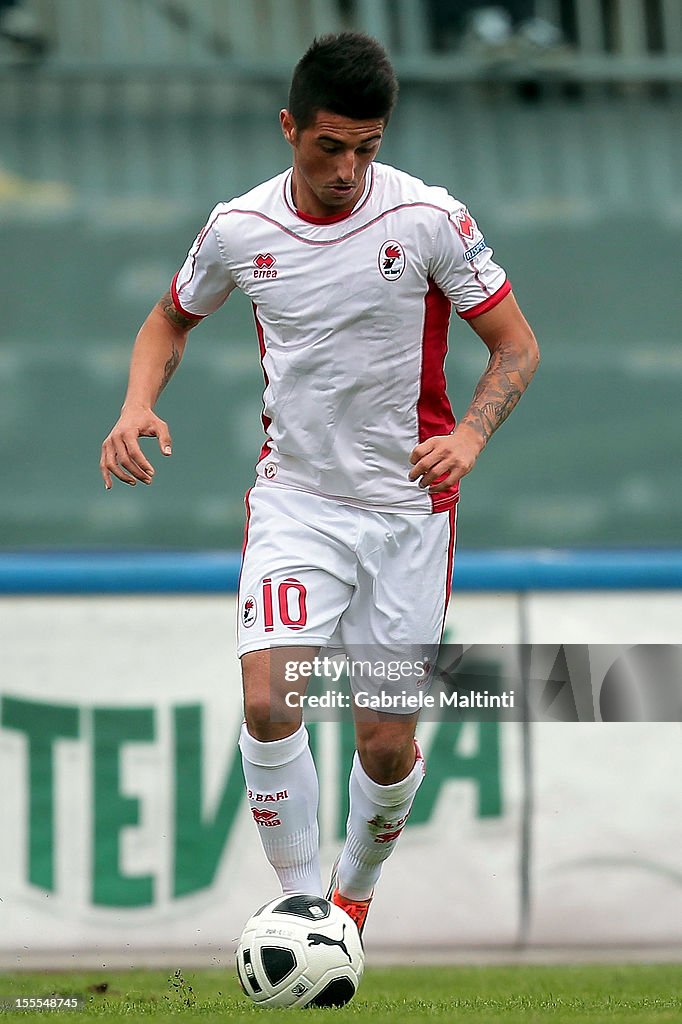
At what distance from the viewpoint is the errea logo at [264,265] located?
3.41 meters

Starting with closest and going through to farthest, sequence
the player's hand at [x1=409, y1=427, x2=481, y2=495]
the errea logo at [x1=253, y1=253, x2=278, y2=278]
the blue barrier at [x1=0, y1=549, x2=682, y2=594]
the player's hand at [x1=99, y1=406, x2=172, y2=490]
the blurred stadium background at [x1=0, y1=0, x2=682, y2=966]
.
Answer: the player's hand at [x1=409, y1=427, x2=481, y2=495] → the player's hand at [x1=99, y1=406, x2=172, y2=490] → the errea logo at [x1=253, y1=253, x2=278, y2=278] → the blue barrier at [x1=0, y1=549, x2=682, y2=594] → the blurred stadium background at [x1=0, y1=0, x2=682, y2=966]

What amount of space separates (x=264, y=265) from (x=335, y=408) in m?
0.35

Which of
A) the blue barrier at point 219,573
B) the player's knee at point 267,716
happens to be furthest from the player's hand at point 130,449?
the blue barrier at point 219,573

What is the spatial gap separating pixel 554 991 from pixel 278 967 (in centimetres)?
106

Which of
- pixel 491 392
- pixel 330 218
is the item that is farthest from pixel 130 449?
pixel 491 392

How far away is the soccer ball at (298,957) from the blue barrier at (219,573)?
1740 mm

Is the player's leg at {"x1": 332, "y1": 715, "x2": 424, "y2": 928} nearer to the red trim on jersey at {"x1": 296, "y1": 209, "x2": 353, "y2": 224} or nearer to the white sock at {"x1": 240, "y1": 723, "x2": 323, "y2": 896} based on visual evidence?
the white sock at {"x1": 240, "y1": 723, "x2": 323, "y2": 896}

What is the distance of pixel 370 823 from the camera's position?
3.68m

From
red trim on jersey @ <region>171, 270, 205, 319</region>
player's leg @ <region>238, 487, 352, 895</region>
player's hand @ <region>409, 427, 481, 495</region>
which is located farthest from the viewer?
red trim on jersey @ <region>171, 270, 205, 319</region>

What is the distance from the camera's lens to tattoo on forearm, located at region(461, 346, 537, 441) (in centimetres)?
333

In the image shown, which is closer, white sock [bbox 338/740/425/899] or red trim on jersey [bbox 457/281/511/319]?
red trim on jersey [bbox 457/281/511/319]

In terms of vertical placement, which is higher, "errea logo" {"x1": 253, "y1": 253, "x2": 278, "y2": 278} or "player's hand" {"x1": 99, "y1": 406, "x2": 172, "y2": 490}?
"errea logo" {"x1": 253, "y1": 253, "x2": 278, "y2": 278}

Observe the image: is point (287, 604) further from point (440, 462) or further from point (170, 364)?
point (170, 364)

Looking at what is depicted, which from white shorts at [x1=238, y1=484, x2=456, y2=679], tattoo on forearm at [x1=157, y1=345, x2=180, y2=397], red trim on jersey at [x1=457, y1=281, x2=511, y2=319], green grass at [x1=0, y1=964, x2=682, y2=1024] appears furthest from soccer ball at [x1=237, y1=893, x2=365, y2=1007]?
red trim on jersey at [x1=457, y1=281, x2=511, y2=319]
